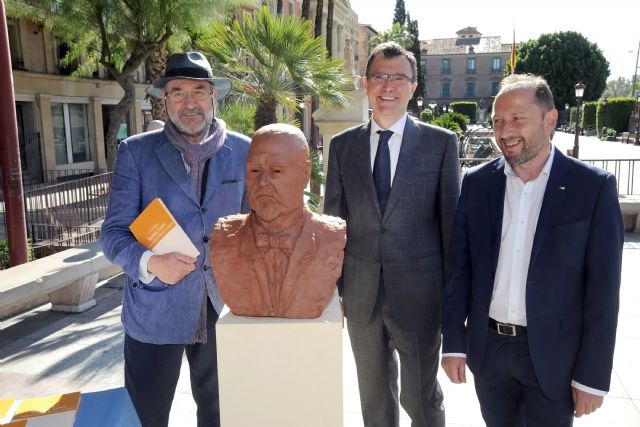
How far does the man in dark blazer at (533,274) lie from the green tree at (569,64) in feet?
178

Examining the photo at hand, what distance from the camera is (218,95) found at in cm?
266

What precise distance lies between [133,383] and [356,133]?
161cm

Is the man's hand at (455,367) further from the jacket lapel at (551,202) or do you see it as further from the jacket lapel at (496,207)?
the jacket lapel at (551,202)

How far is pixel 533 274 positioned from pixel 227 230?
1.25 metres

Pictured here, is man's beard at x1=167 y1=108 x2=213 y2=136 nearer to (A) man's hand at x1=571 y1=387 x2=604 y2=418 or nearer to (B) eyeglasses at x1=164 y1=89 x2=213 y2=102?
(B) eyeglasses at x1=164 y1=89 x2=213 y2=102

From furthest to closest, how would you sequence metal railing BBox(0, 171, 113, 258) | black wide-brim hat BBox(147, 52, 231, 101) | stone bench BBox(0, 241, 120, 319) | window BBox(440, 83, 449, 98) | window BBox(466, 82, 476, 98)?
window BBox(440, 83, 449, 98)
window BBox(466, 82, 476, 98)
metal railing BBox(0, 171, 113, 258)
stone bench BBox(0, 241, 120, 319)
black wide-brim hat BBox(147, 52, 231, 101)

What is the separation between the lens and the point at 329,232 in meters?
2.23

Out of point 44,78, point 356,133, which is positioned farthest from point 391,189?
point 44,78

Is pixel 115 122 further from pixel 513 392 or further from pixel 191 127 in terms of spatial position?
pixel 513 392

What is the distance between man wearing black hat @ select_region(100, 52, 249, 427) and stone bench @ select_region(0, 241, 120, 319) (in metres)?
2.54

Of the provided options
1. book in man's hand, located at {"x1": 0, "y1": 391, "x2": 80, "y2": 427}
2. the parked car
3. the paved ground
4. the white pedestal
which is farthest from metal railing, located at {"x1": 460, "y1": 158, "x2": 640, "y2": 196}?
→ book in man's hand, located at {"x1": 0, "y1": 391, "x2": 80, "y2": 427}

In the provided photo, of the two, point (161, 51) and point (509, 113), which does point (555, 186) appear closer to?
point (509, 113)

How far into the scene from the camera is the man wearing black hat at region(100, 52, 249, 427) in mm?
2336

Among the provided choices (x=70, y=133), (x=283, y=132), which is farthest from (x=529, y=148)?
(x=70, y=133)
